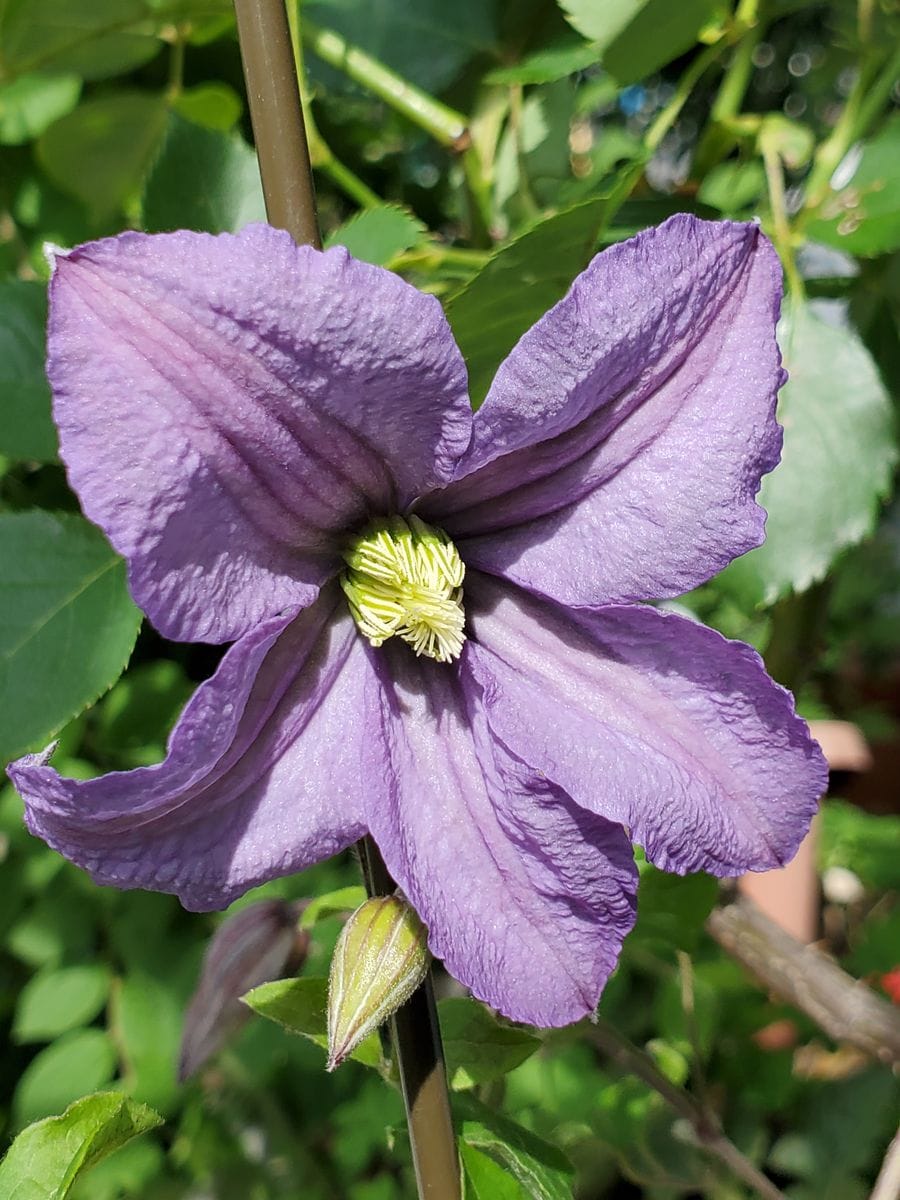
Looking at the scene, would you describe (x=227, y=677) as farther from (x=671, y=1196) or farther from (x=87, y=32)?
(x=671, y=1196)

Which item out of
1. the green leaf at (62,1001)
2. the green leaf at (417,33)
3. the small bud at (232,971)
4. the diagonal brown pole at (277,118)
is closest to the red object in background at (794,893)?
the green leaf at (62,1001)

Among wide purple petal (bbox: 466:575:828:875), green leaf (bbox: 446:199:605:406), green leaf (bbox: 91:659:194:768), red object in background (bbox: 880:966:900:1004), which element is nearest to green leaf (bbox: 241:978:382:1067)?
wide purple petal (bbox: 466:575:828:875)

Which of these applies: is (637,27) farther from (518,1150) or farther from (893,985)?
(893,985)

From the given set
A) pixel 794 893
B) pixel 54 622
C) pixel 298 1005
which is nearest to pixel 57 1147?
pixel 298 1005

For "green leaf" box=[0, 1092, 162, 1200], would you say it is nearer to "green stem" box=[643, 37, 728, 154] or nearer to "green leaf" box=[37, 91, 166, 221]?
"green stem" box=[643, 37, 728, 154]

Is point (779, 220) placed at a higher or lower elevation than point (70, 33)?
lower

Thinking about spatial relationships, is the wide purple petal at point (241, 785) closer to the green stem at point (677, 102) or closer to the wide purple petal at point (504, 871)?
the wide purple petal at point (504, 871)
